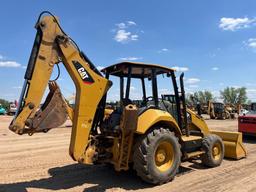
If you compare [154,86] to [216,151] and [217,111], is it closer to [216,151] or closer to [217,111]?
[216,151]

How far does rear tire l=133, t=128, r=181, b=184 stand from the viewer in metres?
6.02

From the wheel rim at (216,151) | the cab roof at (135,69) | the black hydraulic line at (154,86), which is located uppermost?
the cab roof at (135,69)

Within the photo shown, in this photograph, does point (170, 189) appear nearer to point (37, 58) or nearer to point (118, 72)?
point (118, 72)

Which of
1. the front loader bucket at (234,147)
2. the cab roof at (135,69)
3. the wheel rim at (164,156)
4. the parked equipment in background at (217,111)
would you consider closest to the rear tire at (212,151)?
the front loader bucket at (234,147)

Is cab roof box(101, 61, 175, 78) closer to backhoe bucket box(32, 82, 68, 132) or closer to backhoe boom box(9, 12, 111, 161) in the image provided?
backhoe boom box(9, 12, 111, 161)

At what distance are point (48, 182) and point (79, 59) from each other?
8.88 feet

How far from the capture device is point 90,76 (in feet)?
19.5

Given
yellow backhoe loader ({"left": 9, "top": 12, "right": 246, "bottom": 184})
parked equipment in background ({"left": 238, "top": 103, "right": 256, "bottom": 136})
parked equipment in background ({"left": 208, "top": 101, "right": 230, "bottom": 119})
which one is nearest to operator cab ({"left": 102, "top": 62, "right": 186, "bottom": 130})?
yellow backhoe loader ({"left": 9, "top": 12, "right": 246, "bottom": 184})

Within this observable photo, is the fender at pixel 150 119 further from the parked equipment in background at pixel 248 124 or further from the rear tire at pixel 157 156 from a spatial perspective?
the parked equipment in background at pixel 248 124

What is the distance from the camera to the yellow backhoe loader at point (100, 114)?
5430mm

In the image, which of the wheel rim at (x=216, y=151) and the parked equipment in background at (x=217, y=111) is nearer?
the wheel rim at (x=216, y=151)

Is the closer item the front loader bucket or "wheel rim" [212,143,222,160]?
"wheel rim" [212,143,222,160]

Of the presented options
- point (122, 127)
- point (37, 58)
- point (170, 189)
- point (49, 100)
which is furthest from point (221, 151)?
point (37, 58)

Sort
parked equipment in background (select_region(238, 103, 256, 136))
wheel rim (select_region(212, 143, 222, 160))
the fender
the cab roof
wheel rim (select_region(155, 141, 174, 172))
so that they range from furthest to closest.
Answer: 1. parked equipment in background (select_region(238, 103, 256, 136))
2. wheel rim (select_region(212, 143, 222, 160))
3. the cab roof
4. wheel rim (select_region(155, 141, 174, 172))
5. the fender
